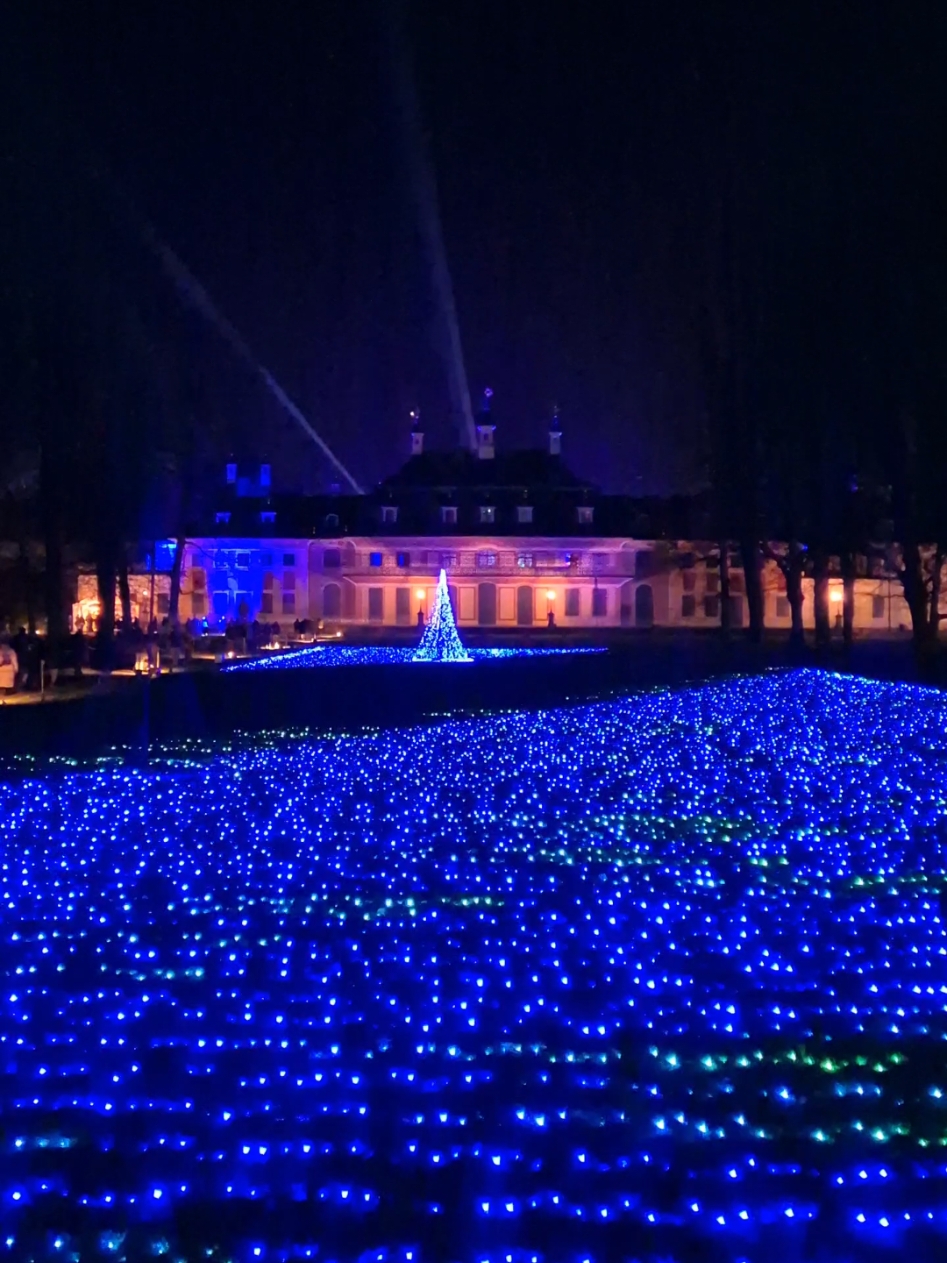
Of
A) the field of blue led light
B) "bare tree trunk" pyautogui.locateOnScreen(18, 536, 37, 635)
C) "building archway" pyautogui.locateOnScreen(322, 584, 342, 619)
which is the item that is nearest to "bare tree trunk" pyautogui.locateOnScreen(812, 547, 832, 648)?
"bare tree trunk" pyautogui.locateOnScreen(18, 536, 37, 635)

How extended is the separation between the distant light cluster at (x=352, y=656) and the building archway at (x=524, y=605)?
22815 millimetres

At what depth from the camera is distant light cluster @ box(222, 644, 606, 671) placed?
34.8m

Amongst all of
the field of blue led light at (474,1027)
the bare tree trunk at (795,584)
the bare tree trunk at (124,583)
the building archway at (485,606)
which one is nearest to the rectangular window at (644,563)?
the building archway at (485,606)

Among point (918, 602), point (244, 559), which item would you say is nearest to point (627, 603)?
point (244, 559)

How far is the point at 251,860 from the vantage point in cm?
995

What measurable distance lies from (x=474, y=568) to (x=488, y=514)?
3979 millimetres

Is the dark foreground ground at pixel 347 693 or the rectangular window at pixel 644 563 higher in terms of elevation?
the rectangular window at pixel 644 563

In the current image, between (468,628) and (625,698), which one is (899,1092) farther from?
(468,628)

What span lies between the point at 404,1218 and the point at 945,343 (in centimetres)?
2376

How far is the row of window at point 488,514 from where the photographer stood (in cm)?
7362

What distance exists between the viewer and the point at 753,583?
41.9m

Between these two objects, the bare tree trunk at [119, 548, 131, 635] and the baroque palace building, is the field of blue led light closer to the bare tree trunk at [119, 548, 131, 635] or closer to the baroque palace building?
the bare tree trunk at [119, 548, 131, 635]

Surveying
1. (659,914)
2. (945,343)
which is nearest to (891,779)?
(659,914)

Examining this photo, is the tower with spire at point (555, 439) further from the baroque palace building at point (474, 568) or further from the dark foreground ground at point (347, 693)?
the dark foreground ground at point (347, 693)
